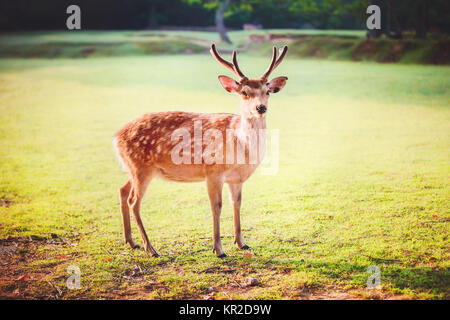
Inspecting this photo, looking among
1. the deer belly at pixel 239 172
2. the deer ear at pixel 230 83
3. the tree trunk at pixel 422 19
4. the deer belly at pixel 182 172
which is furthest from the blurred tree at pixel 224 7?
the deer belly at pixel 239 172

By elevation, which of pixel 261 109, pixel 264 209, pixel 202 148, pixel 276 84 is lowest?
pixel 264 209

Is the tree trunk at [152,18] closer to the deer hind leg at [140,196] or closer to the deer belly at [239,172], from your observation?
the deer hind leg at [140,196]

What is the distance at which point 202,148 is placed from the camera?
4.05 metres

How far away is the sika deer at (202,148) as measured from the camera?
12.9ft

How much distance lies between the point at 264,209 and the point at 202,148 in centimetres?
150

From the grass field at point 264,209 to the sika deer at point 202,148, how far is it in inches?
16.1

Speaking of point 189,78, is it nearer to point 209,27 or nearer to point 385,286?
point 385,286

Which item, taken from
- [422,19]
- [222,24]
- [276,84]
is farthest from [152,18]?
[276,84]

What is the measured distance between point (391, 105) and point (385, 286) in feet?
26.3

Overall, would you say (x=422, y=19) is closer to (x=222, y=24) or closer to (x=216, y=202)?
(x=222, y=24)

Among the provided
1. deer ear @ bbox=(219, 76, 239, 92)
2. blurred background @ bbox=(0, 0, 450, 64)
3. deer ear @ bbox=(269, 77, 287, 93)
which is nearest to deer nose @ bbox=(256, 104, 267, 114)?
deer ear @ bbox=(219, 76, 239, 92)

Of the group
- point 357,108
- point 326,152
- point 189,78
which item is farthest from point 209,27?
point 326,152

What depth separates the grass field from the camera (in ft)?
11.8

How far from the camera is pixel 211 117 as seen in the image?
425 centimetres
